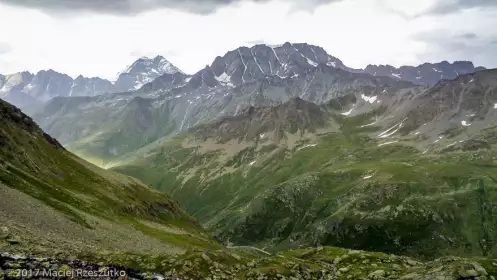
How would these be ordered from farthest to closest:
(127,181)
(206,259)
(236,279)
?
(127,181) → (206,259) → (236,279)

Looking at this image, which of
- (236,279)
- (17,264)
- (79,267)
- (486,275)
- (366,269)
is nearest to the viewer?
(17,264)

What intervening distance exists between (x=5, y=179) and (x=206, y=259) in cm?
4862

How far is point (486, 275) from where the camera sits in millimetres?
39656

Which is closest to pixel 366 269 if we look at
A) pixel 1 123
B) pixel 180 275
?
pixel 180 275

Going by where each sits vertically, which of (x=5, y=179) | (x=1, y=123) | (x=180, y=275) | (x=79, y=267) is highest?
(x=1, y=123)

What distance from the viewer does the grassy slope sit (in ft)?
188

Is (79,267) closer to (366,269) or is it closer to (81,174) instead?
(366,269)

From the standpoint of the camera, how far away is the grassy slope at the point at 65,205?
2253 inches

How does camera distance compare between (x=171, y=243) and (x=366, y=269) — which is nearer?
(x=366, y=269)

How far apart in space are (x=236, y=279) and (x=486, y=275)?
23.7 metres

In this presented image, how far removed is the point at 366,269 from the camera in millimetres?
51719

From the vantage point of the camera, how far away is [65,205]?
82375 mm

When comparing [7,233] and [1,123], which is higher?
[1,123]

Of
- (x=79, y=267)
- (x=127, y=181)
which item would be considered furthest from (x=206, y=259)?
(x=127, y=181)
